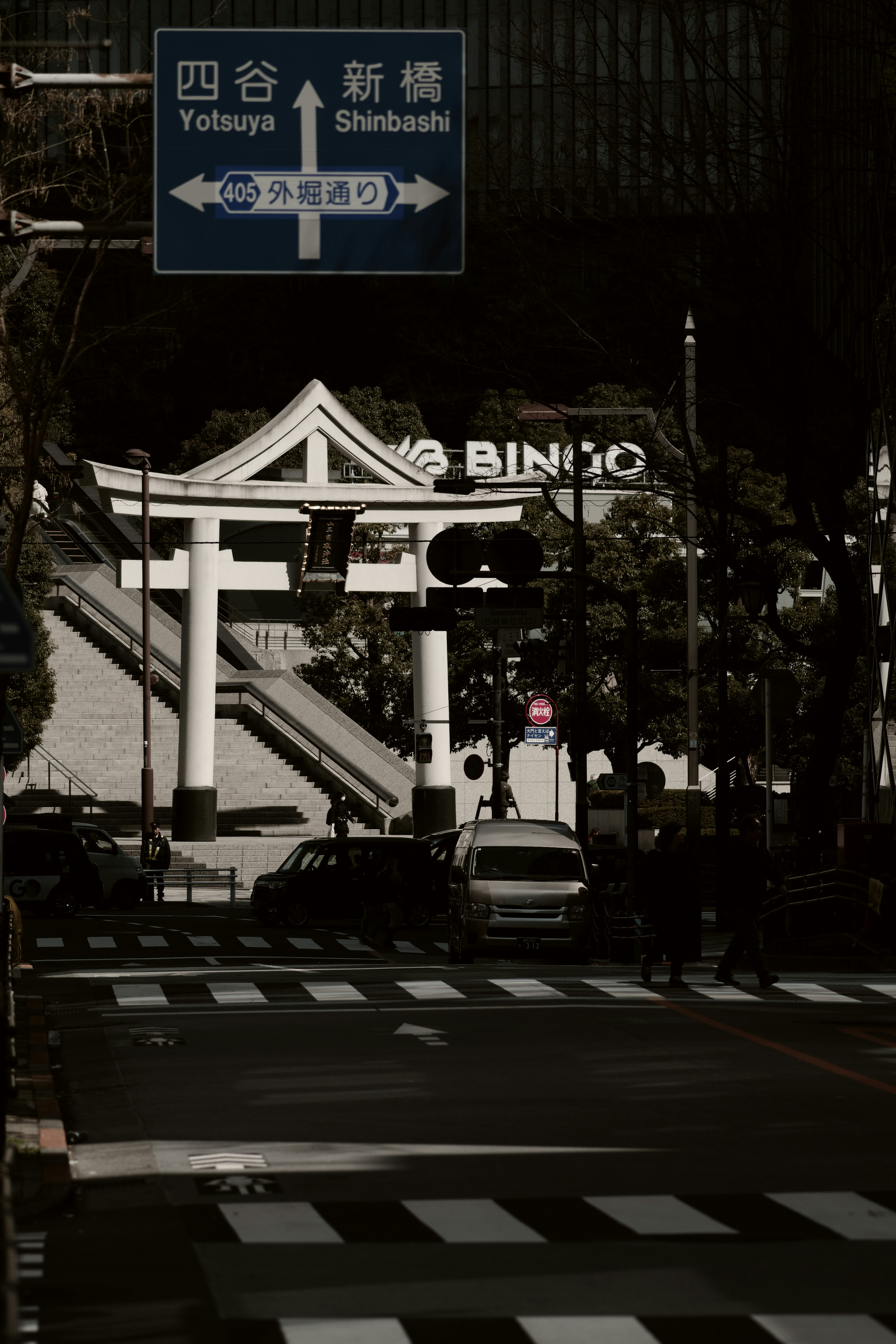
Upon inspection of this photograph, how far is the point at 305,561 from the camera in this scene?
50312 millimetres

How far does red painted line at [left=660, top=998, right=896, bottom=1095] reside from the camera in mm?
13148

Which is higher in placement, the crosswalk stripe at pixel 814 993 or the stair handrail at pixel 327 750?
the stair handrail at pixel 327 750

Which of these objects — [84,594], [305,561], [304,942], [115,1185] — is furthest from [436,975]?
[84,594]

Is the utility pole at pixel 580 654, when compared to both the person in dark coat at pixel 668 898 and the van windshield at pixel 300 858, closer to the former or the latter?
the van windshield at pixel 300 858

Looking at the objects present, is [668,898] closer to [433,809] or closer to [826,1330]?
[826,1330]

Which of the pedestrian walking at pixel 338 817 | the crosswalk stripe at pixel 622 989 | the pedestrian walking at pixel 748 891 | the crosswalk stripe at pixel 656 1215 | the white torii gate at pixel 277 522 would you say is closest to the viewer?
the crosswalk stripe at pixel 656 1215

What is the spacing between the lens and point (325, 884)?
112ft

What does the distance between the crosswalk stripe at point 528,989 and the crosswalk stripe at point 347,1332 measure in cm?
1296

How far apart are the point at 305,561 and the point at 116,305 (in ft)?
116

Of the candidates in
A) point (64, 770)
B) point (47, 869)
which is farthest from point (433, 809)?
point (47, 869)

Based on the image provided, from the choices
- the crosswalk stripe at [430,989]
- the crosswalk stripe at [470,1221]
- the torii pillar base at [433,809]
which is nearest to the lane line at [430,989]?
the crosswalk stripe at [430,989]

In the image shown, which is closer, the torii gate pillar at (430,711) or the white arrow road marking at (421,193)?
the white arrow road marking at (421,193)

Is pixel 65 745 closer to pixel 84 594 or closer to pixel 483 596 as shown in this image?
pixel 84 594

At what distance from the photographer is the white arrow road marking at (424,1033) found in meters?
15.6
